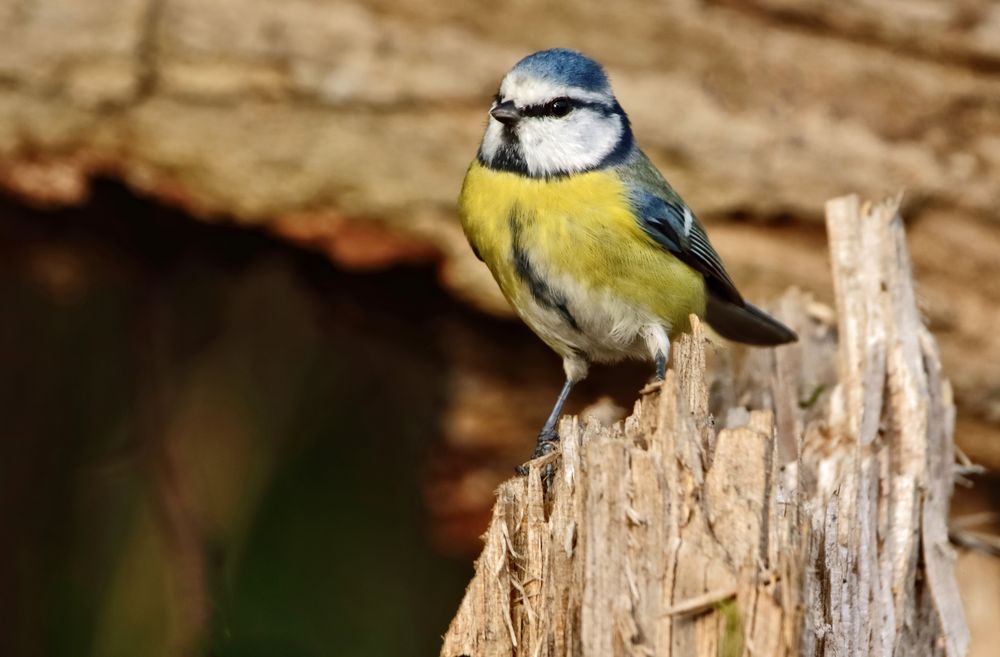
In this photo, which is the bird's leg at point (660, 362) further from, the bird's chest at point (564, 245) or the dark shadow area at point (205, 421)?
the dark shadow area at point (205, 421)

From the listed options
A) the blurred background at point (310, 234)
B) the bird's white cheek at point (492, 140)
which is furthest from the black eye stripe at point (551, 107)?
the blurred background at point (310, 234)

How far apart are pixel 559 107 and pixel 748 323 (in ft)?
2.97

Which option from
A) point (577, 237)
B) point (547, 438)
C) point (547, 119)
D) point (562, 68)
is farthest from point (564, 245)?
point (547, 438)

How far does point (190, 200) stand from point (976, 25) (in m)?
2.85

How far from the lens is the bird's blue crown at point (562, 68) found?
295 centimetres

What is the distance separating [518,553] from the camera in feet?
7.49

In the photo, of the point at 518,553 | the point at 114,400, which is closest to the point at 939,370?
the point at 518,553

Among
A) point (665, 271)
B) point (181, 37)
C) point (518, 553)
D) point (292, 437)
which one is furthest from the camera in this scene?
point (292, 437)

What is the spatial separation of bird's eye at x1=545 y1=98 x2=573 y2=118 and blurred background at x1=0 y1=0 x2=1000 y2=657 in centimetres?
103

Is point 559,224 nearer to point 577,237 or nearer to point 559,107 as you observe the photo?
point 577,237

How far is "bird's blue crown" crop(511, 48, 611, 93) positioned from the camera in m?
2.95

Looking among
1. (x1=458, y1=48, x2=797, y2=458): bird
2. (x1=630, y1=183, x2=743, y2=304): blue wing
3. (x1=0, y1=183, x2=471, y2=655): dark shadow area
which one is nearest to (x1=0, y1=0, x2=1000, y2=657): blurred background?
(x1=0, y1=183, x2=471, y2=655): dark shadow area

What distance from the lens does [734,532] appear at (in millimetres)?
1989

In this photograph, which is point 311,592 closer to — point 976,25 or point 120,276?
point 120,276
